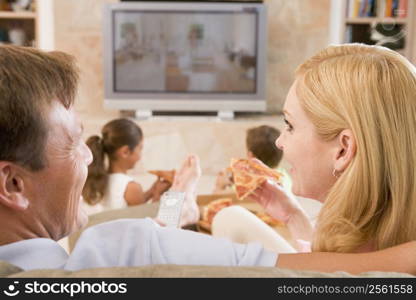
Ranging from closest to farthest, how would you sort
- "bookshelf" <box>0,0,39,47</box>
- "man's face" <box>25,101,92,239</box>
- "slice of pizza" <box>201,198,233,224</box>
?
"man's face" <box>25,101,92,239</box> < "slice of pizza" <box>201,198,233,224</box> < "bookshelf" <box>0,0,39,47</box>

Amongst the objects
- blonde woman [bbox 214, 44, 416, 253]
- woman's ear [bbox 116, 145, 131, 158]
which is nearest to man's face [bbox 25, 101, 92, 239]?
blonde woman [bbox 214, 44, 416, 253]

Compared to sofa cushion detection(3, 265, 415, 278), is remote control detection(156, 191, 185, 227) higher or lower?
lower

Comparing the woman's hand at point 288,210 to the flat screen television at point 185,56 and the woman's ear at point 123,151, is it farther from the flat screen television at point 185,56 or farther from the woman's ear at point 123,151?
the flat screen television at point 185,56

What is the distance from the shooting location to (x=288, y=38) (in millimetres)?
4988

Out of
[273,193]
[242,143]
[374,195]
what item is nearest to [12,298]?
Result: [374,195]

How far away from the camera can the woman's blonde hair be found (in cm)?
91

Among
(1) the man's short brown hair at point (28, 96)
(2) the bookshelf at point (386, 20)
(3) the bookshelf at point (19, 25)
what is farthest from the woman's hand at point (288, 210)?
(3) the bookshelf at point (19, 25)

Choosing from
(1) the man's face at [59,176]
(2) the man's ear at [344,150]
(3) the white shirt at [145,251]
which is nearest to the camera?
(3) the white shirt at [145,251]

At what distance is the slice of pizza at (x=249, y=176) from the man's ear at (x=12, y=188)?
792mm

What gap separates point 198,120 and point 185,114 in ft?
1.39

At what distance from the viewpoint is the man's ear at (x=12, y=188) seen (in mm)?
799

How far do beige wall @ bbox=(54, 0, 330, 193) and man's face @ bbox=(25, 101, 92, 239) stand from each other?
3540 millimetres

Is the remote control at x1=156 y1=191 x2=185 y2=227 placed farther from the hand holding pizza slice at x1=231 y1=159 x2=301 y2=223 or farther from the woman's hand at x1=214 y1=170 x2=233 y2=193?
the woman's hand at x1=214 y1=170 x2=233 y2=193

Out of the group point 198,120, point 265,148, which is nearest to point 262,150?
point 265,148
